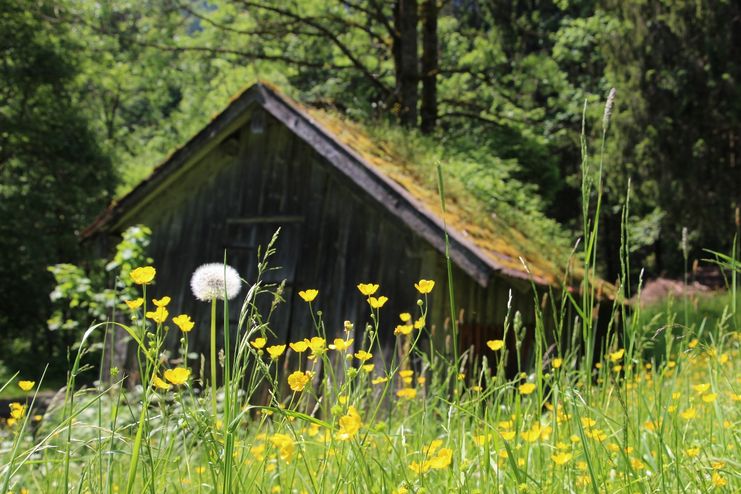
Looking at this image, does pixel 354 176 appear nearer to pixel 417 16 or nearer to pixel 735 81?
pixel 417 16

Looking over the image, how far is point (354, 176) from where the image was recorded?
741 centimetres

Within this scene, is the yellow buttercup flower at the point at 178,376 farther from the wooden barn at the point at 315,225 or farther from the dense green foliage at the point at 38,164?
the dense green foliage at the point at 38,164

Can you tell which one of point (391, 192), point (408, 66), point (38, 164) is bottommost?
point (391, 192)

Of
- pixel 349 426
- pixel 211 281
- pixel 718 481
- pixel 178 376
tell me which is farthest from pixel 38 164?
pixel 718 481

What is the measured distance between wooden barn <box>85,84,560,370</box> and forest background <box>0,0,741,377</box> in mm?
1751

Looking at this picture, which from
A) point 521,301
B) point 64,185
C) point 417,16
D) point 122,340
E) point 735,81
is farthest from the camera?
point 64,185

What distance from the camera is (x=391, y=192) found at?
23.3ft

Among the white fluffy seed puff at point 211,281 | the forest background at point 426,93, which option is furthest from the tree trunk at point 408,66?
the white fluffy seed puff at point 211,281

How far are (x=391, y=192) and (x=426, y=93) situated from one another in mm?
7869

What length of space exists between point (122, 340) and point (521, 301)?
16.6ft

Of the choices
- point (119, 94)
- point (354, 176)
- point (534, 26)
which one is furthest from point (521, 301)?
point (119, 94)

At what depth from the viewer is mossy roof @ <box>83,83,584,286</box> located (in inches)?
255

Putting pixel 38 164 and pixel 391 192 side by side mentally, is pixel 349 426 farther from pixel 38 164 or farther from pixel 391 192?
pixel 38 164

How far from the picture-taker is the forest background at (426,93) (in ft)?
45.3
